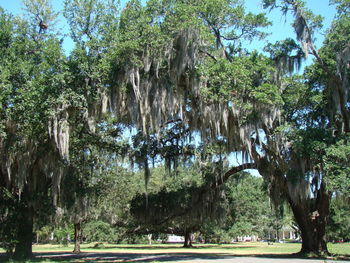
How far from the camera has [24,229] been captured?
49.8ft

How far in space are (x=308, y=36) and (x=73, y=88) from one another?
8794mm

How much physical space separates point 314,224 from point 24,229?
12694mm

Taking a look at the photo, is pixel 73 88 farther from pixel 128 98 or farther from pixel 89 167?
pixel 89 167

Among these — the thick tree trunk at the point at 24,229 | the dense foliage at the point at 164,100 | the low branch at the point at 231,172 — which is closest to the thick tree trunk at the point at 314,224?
the dense foliage at the point at 164,100

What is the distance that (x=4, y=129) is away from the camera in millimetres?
12070

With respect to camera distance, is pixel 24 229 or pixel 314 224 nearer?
pixel 24 229

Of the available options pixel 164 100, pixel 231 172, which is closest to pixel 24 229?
pixel 164 100

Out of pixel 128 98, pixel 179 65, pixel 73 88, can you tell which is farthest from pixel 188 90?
pixel 73 88

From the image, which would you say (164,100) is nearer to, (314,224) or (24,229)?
(24,229)

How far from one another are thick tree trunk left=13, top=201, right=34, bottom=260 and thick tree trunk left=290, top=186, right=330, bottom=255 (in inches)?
452

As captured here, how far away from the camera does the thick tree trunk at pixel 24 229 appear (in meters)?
14.9


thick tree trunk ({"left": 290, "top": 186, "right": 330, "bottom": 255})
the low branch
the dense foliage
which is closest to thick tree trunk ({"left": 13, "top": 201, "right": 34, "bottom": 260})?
the dense foliage

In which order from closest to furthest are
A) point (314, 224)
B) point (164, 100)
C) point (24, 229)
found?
point (164, 100) < point (24, 229) < point (314, 224)

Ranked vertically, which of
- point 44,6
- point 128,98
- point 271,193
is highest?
point 44,6
